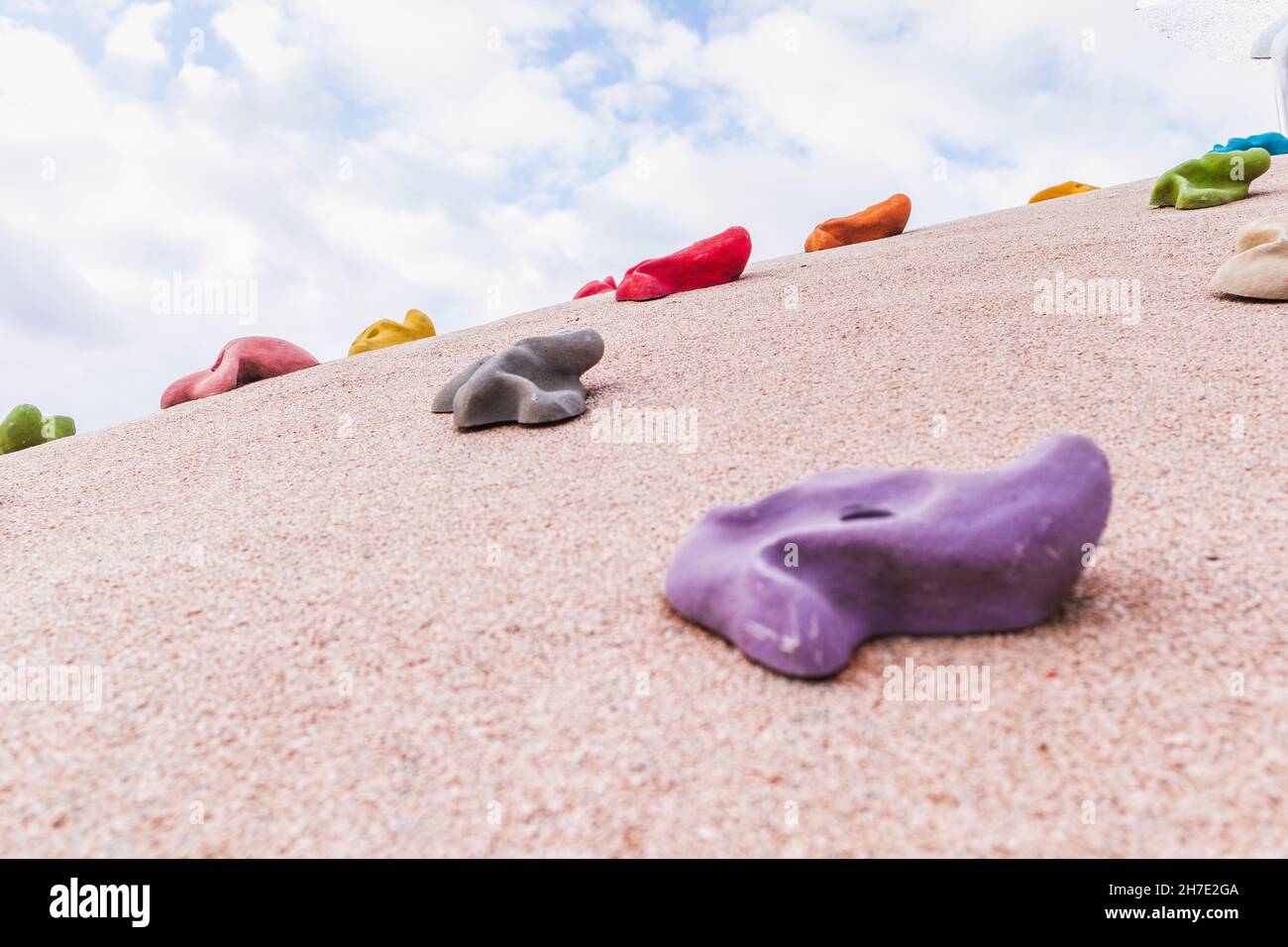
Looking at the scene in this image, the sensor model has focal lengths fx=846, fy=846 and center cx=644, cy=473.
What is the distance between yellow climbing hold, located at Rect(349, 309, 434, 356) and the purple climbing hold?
5114mm

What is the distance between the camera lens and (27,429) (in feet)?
17.4

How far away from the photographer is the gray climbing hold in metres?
3.38

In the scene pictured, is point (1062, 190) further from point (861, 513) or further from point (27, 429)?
point (27, 429)

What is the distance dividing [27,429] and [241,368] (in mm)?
1322

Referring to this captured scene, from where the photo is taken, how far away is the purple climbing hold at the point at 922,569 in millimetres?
1651

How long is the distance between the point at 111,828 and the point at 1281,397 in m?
3.33

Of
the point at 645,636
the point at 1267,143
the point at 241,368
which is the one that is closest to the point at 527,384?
the point at 645,636

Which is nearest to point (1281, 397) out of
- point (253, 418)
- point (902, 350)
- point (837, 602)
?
point (902, 350)

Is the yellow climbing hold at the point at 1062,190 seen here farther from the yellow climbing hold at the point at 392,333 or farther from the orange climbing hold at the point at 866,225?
the yellow climbing hold at the point at 392,333

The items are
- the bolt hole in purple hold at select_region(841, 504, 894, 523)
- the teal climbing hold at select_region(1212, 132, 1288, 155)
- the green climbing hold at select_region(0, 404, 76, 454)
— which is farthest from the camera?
the teal climbing hold at select_region(1212, 132, 1288, 155)

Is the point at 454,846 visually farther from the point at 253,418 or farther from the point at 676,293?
the point at 676,293

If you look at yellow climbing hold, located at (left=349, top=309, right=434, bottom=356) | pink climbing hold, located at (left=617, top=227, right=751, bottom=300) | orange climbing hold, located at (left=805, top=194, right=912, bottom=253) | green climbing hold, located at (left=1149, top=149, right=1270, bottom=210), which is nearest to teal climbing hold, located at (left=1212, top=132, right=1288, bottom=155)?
green climbing hold, located at (left=1149, top=149, right=1270, bottom=210)

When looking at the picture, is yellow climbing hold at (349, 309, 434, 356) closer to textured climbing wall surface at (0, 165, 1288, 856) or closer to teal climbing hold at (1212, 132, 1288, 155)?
textured climbing wall surface at (0, 165, 1288, 856)

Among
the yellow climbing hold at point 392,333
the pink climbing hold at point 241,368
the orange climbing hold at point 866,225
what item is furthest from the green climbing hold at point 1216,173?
the pink climbing hold at point 241,368
